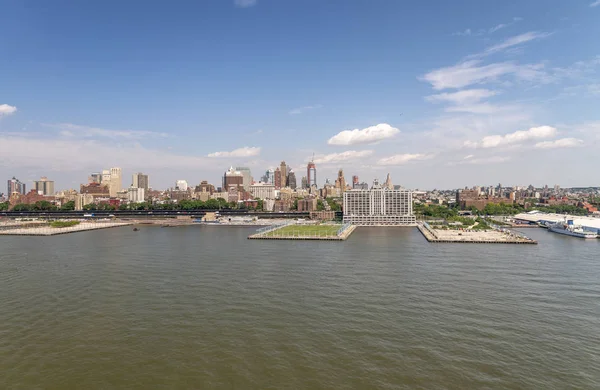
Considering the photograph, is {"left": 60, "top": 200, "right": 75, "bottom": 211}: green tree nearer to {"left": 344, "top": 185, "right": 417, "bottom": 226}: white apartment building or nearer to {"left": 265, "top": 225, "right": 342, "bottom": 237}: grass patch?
{"left": 265, "top": 225, "right": 342, "bottom": 237}: grass patch

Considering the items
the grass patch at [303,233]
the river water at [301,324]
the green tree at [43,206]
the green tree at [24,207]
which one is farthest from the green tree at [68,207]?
the river water at [301,324]

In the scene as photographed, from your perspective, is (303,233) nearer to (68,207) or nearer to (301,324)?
(301,324)

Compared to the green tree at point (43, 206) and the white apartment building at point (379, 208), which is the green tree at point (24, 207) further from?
the white apartment building at point (379, 208)

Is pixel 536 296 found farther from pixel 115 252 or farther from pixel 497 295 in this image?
pixel 115 252

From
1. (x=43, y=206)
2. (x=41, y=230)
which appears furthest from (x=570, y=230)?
(x=43, y=206)

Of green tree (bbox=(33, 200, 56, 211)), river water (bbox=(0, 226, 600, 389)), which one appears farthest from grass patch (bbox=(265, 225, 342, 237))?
green tree (bbox=(33, 200, 56, 211))

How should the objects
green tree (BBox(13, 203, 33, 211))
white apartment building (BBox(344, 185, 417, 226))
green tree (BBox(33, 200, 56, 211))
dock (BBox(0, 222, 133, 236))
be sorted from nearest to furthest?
dock (BBox(0, 222, 133, 236))
white apartment building (BBox(344, 185, 417, 226))
green tree (BBox(13, 203, 33, 211))
green tree (BBox(33, 200, 56, 211))
